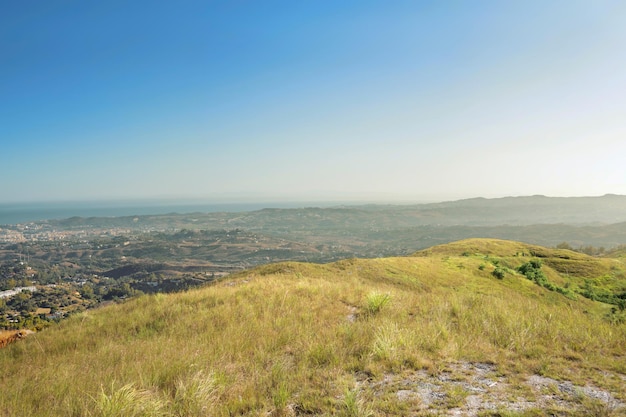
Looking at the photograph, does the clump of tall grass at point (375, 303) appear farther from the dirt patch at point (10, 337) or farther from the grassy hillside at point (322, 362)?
the dirt patch at point (10, 337)

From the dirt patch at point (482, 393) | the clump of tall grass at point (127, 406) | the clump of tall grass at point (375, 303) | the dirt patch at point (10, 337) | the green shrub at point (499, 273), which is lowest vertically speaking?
the green shrub at point (499, 273)

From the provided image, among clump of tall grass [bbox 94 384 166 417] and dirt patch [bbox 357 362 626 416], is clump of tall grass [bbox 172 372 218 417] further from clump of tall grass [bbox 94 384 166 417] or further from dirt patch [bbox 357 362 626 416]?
dirt patch [bbox 357 362 626 416]

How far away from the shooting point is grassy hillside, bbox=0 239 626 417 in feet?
13.3

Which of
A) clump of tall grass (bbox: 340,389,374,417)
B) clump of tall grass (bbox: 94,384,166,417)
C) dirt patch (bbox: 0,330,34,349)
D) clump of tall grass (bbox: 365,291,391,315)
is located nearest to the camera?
clump of tall grass (bbox: 340,389,374,417)

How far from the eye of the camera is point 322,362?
5.56 m

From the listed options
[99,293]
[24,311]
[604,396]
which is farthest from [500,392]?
[99,293]

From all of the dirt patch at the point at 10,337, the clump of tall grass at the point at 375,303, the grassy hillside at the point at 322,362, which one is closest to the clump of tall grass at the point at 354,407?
the grassy hillside at the point at 322,362

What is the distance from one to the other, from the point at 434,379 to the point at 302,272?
1332 cm

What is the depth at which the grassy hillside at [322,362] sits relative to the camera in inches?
159

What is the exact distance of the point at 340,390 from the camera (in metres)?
4.36

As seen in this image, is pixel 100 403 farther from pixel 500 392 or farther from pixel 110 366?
pixel 500 392

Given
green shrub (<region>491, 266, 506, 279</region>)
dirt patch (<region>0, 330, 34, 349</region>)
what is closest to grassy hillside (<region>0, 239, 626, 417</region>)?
dirt patch (<region>0, 330, 34, 349</region>)

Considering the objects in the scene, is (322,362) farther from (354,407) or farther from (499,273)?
(499,273)

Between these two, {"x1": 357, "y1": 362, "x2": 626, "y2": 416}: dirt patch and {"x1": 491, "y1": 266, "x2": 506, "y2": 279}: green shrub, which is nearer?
{"x1": 357, "y1": 362, "x2": 626, "y2": 416}: dirt patch
